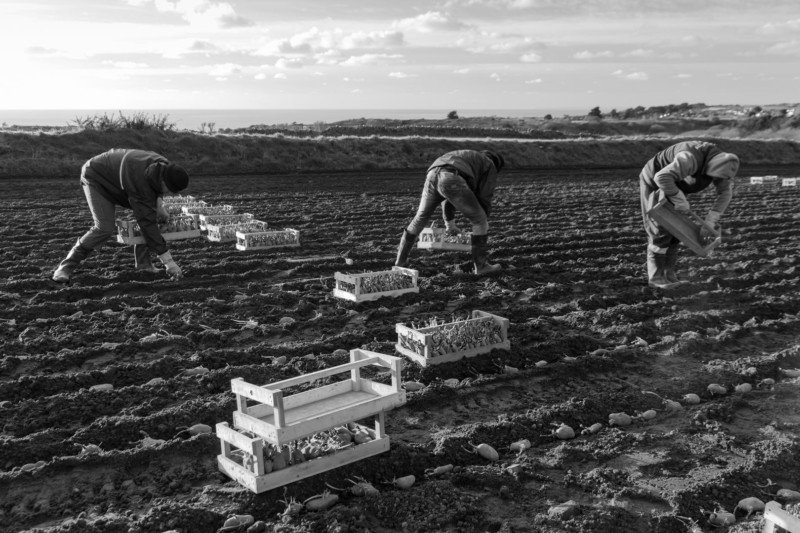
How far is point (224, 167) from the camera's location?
22641 mm

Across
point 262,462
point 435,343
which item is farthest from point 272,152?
point 262,462

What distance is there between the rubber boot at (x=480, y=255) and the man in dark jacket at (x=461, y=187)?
66mm

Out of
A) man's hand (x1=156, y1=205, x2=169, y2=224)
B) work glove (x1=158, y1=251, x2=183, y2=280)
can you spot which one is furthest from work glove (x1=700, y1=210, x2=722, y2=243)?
man's hand (x1=156, y1=205, x2=169, y2=224)

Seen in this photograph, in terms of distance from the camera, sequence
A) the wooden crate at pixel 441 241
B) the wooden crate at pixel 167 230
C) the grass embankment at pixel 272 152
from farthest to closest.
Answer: the grass embankment at pixel 272 152
the wooden crate at pixel 441 241
the wooden crate at pixel 167 230

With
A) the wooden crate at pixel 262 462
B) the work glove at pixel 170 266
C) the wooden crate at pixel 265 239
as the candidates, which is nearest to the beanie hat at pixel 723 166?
the wooden crate at pixel 262 462

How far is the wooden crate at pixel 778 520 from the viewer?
3.03 m

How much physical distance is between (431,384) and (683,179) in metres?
3.97

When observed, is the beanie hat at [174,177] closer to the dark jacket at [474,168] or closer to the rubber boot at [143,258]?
the rubber boot at [143,258]

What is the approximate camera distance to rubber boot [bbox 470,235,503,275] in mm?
8484

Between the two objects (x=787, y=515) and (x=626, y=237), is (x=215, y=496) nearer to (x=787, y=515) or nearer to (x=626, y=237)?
(x=787, y=515)

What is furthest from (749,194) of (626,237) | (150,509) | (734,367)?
(150,509)

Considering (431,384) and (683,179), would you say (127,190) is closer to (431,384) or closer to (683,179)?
(431,384)

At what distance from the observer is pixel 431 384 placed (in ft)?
17.1

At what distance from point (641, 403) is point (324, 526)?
2660 millimetres
